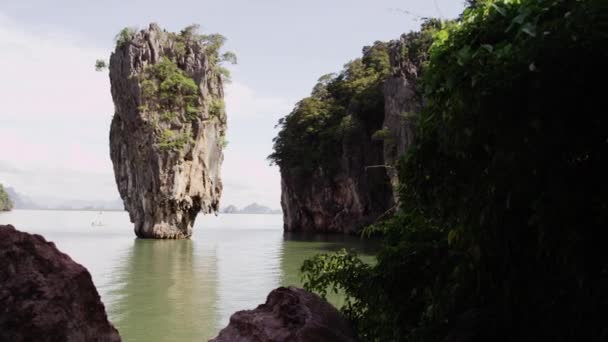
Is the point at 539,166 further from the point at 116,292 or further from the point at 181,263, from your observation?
the point at 181,263

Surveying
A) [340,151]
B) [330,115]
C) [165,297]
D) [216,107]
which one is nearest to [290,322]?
[165,297]

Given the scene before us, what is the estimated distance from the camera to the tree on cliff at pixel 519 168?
7.85 feet

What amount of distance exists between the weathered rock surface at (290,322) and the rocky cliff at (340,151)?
25110 mm

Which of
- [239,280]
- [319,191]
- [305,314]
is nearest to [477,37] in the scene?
[305,314]

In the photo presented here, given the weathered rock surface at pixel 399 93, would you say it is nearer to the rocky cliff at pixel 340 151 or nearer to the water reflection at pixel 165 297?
the rocky cliff at pixel 340 151

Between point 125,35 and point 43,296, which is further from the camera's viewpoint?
point 125,35

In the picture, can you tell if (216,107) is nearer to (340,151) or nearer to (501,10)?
(340,151)

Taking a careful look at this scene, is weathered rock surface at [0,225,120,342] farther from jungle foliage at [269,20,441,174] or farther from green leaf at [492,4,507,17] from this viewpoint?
jungle foliage at [269,20,441,174]

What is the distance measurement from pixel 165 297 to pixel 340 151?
94.6ft

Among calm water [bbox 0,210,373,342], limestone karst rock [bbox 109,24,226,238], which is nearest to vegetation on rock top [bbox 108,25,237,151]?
limestone karst rock [bbox 109,24,226,238]

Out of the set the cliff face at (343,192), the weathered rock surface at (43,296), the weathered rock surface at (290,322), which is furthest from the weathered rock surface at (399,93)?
the weathered rock surface at (43,296)

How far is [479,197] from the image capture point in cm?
280

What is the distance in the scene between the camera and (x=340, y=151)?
39500 mm

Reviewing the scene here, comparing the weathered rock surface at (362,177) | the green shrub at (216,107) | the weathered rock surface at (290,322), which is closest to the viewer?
the weathered rock surface at (290,322)
